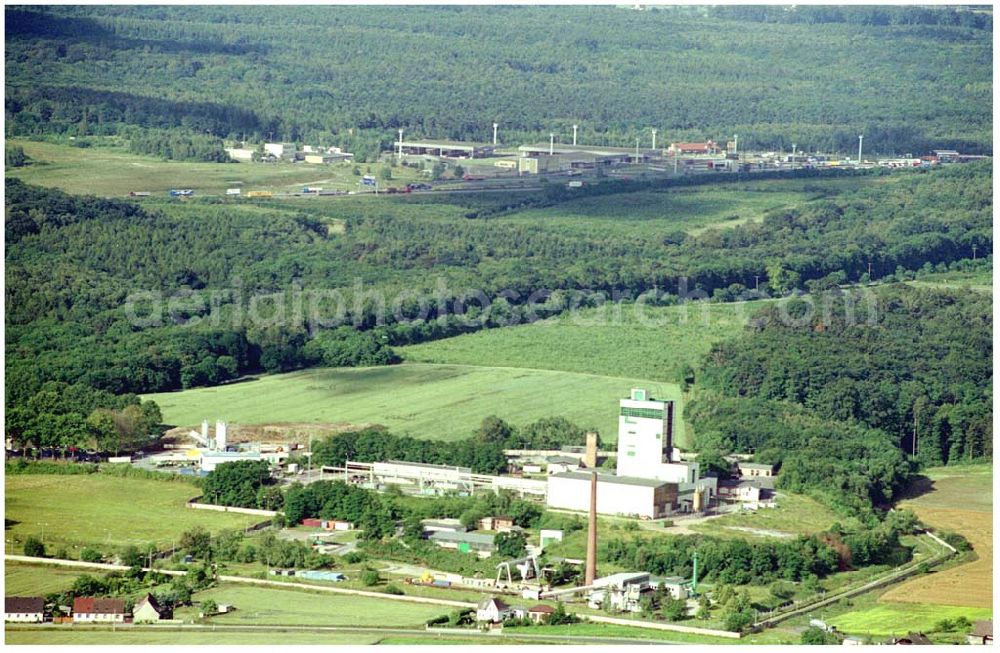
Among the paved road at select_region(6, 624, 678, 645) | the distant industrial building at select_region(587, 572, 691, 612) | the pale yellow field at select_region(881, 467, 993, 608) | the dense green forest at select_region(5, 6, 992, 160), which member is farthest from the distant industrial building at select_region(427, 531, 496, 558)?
the dense green forest at select_region(5, 6, 992, 160)

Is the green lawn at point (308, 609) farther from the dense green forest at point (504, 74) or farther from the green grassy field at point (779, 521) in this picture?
the dense green forest at point (504, 74)

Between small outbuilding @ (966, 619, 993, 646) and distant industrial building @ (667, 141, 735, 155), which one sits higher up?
distant industrial building @ (667, 141, 735, 155)

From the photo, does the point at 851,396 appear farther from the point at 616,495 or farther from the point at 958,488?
the point at 616,495

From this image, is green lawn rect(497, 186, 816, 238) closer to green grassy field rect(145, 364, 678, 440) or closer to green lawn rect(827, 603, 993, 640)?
green grassy field rect(145, 364, 678, 440)

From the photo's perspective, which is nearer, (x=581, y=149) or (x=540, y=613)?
(x=540, y=613)

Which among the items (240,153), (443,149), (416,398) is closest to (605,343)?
(416,398)

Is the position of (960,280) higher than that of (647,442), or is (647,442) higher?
(647,442)
